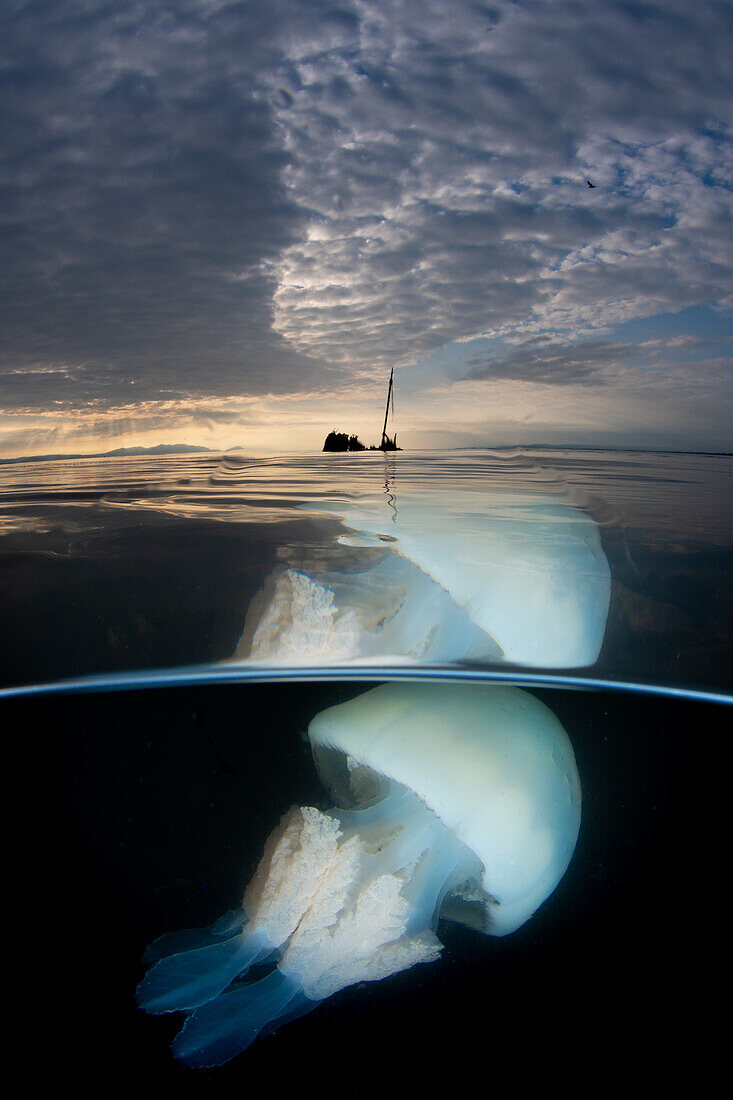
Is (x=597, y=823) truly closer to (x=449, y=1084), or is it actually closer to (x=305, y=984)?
(x=449, y=1084)

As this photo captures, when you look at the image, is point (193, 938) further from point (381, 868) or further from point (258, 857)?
point (381, 868)

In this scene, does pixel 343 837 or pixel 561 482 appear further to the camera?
pixel 561 482

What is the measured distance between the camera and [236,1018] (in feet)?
5.32

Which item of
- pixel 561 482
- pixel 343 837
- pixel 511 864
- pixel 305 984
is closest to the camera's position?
pixel 305 984

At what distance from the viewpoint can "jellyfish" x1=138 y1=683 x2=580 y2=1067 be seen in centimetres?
173

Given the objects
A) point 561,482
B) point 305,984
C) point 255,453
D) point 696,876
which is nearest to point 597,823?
point 696,876

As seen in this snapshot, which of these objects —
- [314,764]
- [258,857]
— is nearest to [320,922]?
[258,857]

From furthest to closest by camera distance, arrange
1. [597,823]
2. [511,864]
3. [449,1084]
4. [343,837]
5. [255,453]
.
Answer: [255,453], [597,823], [343,837], [511,864], [449,1084]

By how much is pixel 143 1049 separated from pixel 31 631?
170 cm

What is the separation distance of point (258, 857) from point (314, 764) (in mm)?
473

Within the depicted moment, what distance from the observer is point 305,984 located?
1.73m

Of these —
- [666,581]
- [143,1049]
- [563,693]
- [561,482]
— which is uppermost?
[561,482]

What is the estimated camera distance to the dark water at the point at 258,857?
1507 mm

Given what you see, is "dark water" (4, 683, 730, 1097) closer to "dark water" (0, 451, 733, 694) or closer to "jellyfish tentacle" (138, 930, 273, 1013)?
"jellyfish tentacle" (138, 930, 273, 1013)
